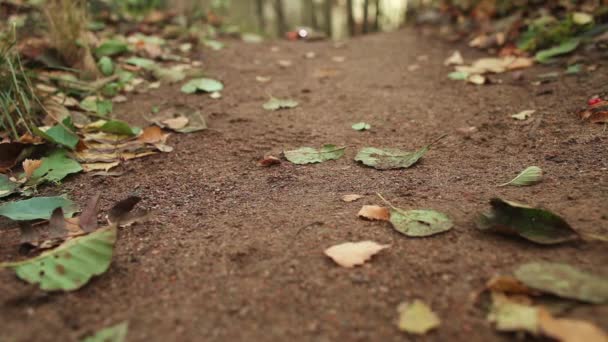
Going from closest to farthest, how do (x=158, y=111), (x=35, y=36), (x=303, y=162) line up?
(x=303, y=162) < (x=158, y=111) < (x=35, y=36)

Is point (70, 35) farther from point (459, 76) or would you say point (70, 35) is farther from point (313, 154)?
point (459, 76)

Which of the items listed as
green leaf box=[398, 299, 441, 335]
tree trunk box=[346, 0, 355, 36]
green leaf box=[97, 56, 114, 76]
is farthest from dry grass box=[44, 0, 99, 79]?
tree trunk box=[346, 0, 355, 36]

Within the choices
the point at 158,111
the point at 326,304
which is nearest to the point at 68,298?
the point at 326,304

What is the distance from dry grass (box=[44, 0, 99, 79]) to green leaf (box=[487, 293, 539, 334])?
92.1 inches

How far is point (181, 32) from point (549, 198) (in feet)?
10.3

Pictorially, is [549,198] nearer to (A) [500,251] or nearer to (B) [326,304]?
(A) [500,251]

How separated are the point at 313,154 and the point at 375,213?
21.8 inches

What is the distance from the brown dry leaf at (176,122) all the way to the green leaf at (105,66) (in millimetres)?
750

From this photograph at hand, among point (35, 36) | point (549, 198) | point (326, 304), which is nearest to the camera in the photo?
point (326, 304)

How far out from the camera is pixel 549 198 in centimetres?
130

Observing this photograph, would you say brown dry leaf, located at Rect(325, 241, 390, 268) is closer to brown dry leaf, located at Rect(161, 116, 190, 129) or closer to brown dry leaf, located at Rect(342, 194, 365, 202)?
brown dry leaf, located at Rect(342, 194, 365, 202)

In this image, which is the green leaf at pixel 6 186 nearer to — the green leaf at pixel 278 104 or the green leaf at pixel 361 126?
the green leaf at pixel 278 104

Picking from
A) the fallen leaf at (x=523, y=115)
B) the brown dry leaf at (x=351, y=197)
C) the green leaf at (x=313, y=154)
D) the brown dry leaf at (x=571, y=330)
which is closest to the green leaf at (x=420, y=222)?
the brown dry leaf at (x=351, y=197)

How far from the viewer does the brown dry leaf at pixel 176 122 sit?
2.11 meters
